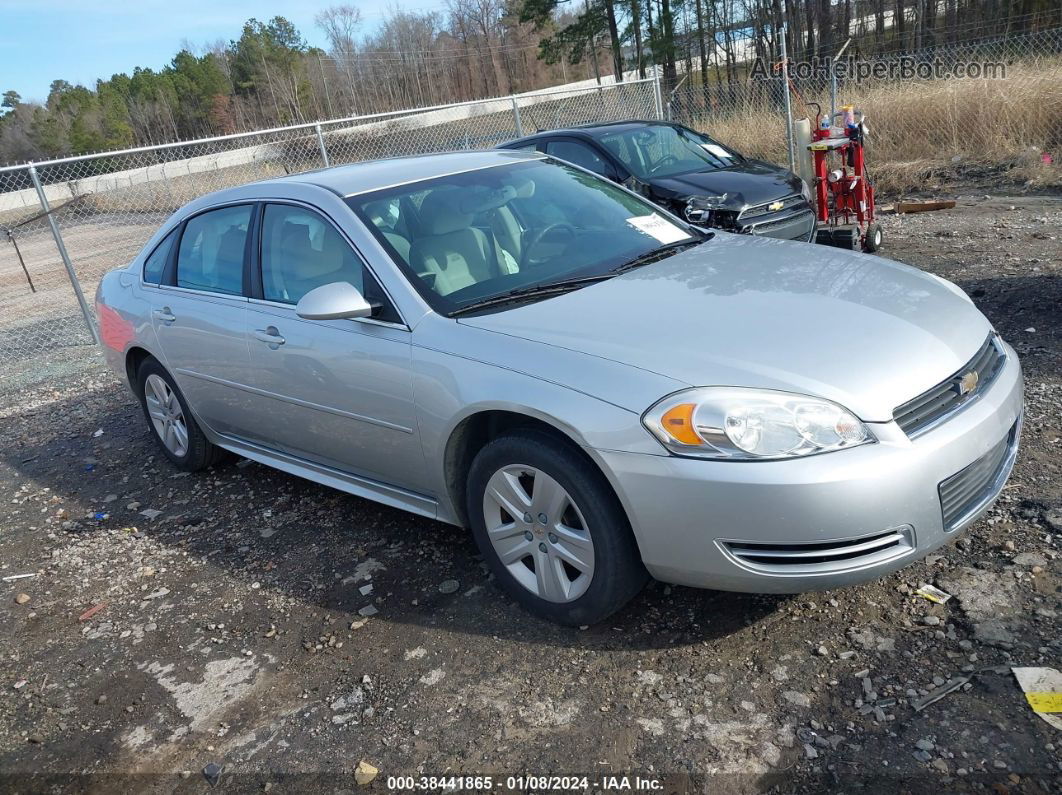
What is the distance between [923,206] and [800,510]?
367 inches

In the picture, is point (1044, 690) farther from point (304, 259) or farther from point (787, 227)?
point (787, 227)

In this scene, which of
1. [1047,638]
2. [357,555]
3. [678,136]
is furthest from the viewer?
[678,136]

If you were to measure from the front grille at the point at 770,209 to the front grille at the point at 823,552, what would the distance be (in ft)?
19.0

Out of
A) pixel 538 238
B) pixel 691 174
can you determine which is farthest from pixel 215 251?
pixel 691 174

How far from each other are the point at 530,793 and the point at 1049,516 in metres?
2.41

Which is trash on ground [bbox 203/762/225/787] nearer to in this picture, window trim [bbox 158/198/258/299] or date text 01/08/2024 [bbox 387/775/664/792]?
date text 01/08/2024 [bbox 387/775/664/792]

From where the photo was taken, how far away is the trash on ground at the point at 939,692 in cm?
259

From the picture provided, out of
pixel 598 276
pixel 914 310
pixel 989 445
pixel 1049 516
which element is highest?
pixel 598 276

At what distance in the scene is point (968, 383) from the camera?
9.62ft

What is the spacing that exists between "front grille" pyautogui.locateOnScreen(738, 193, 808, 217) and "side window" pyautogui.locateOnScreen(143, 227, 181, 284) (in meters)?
5.09

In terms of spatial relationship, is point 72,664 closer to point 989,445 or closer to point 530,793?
point 530,793

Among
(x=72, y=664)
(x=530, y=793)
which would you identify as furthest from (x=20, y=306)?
(x=530, y=793)

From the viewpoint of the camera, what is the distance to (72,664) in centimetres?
360

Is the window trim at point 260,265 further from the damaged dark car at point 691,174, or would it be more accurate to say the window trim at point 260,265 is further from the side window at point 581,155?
the side window at point 581,155
